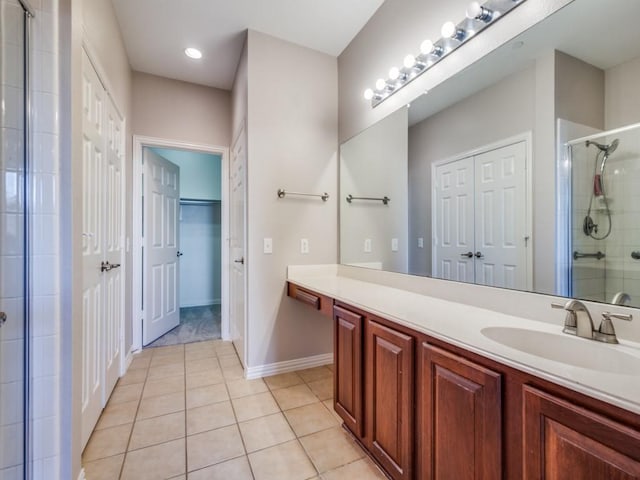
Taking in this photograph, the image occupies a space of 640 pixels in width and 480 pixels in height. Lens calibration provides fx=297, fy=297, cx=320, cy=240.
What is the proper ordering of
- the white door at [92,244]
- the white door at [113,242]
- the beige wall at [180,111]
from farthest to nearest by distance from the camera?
the beige wall at [180,111], the white door at [113,242], the white door at [92,244]

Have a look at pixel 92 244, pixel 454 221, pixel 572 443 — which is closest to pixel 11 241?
pixel 92 244

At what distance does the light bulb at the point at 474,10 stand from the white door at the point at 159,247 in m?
2.95

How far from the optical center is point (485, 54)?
1421mm

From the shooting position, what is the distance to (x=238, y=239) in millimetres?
2783

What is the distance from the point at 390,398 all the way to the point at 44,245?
151cm

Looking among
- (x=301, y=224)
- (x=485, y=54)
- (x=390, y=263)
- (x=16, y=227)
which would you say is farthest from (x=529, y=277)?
(x=16, y=227)

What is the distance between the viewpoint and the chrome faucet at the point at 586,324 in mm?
919

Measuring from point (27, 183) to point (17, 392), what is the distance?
768mm

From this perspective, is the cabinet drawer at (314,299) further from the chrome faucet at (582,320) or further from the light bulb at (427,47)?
the light bulb at (427,47)

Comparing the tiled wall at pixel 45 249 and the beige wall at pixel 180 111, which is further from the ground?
the beige wall at pixel 180 111

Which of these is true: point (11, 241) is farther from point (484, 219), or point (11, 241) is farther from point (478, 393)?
point (484, 219)

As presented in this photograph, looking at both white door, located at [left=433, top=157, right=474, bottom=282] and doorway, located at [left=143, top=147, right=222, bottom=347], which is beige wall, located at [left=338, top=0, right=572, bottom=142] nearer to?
A: white door, located at [left=433, top=157, right=474, bottom=282]

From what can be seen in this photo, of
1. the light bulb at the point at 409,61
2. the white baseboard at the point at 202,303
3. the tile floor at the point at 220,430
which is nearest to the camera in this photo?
the tile floor at the point at 220,430

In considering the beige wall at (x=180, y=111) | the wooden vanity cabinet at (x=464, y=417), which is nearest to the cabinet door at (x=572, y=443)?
the wooden vanity cabinet at (x=464, y=417)
